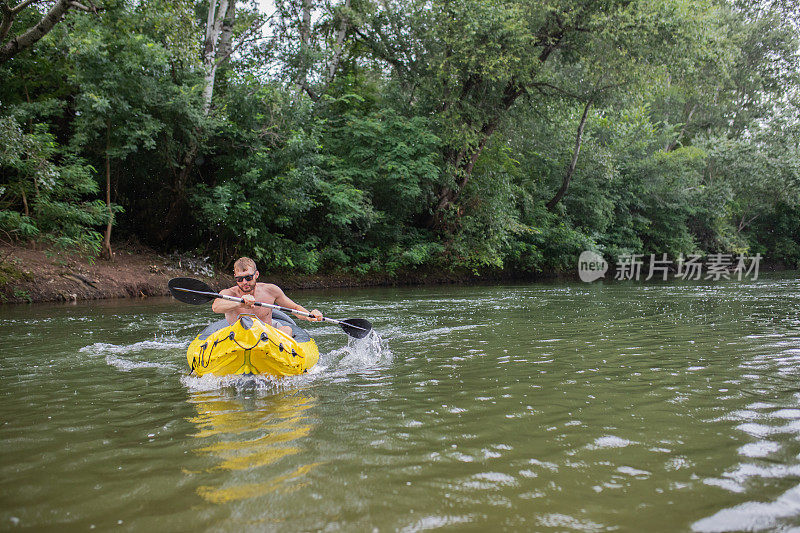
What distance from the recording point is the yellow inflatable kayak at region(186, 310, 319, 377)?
470 centimetres

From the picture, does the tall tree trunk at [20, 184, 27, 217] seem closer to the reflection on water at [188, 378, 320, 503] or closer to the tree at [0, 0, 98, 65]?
the tree at [0, 0, 98, 65]

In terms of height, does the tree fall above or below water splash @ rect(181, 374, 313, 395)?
above

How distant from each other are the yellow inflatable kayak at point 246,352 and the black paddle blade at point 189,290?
0.96 meters

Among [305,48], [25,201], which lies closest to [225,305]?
[25,201]

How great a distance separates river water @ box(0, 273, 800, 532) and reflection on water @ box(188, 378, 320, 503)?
0.01 metres

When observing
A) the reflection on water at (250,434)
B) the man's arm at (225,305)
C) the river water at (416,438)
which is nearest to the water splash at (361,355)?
the river water at (416,438)

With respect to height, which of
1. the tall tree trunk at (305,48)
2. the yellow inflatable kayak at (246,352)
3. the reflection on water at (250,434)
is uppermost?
the tall tree trunk at (305,48)

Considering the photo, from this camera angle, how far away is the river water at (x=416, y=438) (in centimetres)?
232

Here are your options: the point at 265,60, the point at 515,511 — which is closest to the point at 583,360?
the point at 515,511

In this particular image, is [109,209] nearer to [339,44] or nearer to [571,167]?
[339,44]

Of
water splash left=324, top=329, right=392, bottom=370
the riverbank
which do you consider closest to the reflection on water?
water splash left=324, top=329, right=392, bottom=370

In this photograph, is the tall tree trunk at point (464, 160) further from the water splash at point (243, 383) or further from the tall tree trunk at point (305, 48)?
the water splash at point (243, 383)

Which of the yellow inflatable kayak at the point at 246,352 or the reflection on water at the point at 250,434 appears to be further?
the yellow inflatable kayak at the point at 246,352

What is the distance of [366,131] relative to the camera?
17.5m
